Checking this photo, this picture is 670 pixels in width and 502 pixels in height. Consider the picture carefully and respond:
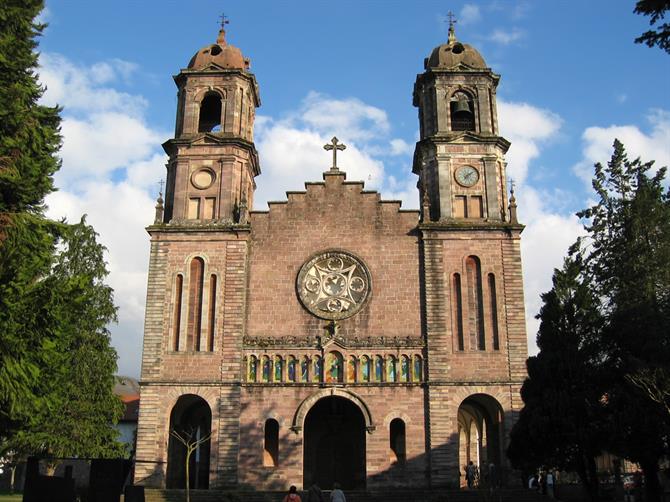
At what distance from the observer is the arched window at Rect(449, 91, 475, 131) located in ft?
119

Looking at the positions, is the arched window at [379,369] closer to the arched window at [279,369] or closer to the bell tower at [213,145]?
the arched window at [279,369]

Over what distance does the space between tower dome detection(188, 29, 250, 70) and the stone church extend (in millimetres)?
554

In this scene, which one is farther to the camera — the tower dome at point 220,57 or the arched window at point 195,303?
the tower dome at point 220,57

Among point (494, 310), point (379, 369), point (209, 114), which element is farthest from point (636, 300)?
point (209, 114)

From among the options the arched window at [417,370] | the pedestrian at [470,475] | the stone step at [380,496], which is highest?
the arched window at [417,370]

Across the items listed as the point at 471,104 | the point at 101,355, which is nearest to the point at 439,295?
the point at 471,104

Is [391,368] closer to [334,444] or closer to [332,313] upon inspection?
[332,313]

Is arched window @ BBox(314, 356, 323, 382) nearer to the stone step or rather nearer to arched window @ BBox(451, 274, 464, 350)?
the stone step

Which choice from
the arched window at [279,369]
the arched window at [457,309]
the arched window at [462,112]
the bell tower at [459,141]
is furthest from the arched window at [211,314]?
the arched window at [462,112]

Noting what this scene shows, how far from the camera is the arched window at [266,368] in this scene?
1249 inches

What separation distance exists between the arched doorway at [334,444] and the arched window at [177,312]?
21.9ft

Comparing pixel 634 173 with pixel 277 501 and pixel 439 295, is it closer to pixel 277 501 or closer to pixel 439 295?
pixel 439 295

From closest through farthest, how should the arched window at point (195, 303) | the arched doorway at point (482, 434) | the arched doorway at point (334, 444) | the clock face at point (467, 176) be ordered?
1. the arched doorway at point (482, 434)
2. the arched window at point (195, 303)
3. the arched doorway at point (334, 444)
4. the clock face at point (467, 176)

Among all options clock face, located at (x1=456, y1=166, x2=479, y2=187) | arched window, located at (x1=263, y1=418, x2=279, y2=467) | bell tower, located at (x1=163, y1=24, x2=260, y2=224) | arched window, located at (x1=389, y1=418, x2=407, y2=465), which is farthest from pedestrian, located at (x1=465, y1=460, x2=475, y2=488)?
bell tower, located at (x1=163, y1=24, x2=260, y2=224)
